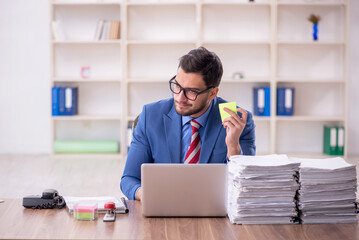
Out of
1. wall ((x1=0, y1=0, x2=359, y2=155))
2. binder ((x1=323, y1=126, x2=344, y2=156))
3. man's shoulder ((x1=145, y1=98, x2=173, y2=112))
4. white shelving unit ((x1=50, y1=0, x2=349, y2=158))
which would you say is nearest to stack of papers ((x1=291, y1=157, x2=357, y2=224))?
man's shoulder ((x1=145, y1=98, x2=173, y2=112))

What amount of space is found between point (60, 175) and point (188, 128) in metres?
3.01

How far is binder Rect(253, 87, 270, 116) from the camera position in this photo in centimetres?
629

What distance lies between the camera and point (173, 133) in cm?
263

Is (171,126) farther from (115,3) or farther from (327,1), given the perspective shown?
(327,1)

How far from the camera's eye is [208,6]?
6.44 meters

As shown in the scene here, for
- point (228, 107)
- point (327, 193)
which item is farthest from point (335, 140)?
point (327, 193)

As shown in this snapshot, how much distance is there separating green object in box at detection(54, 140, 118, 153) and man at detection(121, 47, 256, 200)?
3.74 m

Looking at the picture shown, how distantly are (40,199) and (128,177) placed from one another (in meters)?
0.51

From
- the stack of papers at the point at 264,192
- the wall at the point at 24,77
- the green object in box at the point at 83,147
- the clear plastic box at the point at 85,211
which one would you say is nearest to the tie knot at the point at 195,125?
the stack of papers at the point at 264,192

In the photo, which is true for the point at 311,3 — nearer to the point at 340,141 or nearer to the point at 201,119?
the point at 340,141

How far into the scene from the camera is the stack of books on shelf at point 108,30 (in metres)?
6.28

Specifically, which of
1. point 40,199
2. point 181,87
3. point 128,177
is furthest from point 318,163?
point 40,199

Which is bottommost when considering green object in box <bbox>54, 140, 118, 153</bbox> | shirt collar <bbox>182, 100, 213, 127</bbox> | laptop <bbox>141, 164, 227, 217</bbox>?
green object in box <bbox>54, 140, 118, 153</bbox>

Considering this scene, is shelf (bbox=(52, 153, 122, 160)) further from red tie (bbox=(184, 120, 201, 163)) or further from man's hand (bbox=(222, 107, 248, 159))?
man's hand (bbox=(222, 107, 248, 159))
